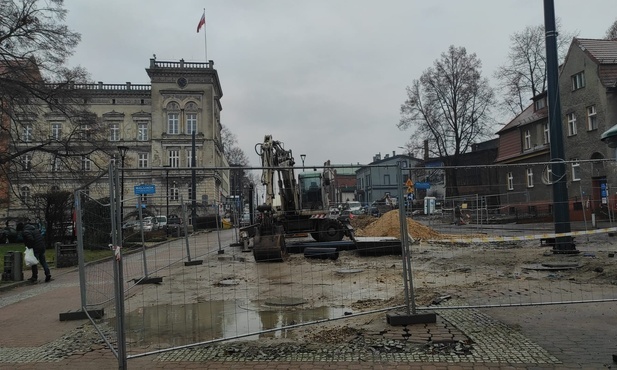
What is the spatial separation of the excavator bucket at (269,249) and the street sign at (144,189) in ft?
22.1

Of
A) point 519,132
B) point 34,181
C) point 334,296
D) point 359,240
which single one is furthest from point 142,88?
point 334,296

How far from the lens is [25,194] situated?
25.9 metres

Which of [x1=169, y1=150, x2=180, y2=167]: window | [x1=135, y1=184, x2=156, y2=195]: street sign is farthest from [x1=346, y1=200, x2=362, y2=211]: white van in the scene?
[x1=169, y1=150, x2=180, y2=167]: window

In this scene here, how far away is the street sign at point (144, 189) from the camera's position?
754 cm

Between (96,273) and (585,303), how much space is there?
8.00 metres

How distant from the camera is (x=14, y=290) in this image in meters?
11.5

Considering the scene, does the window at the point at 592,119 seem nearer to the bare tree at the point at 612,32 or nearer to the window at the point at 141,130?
the bare tree at the point at 612,32

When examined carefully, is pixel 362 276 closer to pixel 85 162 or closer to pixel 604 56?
pixel 85 162

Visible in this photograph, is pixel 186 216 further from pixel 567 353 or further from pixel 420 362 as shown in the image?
pixel 567 353

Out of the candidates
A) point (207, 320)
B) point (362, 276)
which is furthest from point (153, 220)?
point (362, 276)

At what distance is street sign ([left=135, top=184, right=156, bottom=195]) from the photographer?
24.7 ft

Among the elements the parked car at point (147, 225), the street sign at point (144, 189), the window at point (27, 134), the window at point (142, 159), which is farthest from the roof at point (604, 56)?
the window at point (142, 159)

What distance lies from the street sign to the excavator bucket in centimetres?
675

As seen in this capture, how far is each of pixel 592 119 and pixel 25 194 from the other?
1496 inches
